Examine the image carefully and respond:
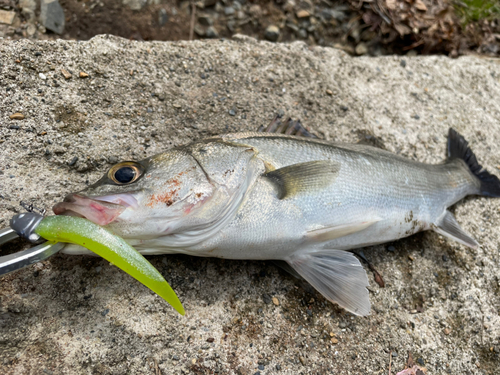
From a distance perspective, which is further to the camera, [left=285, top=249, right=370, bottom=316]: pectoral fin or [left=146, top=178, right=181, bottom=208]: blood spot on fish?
[left=285, top=249, right=370, bottom=316]: pectoral fin

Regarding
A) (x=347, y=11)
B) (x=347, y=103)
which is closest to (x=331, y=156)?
(x=347, y=103)

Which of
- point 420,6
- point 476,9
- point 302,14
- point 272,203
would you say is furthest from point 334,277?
point 476,9

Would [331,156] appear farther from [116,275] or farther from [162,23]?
[162,23]

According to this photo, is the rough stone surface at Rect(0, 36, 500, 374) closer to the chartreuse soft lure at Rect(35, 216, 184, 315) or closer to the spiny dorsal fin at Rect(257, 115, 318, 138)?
the spiny dorsal fin at Rect(257, 115, 318, 138)

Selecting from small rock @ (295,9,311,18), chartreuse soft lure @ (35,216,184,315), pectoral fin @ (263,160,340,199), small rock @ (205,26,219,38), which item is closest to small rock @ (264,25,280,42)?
small rock @ (295,9,311,18)

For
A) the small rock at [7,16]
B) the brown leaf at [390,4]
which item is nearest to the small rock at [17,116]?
the small rock at [7,16]

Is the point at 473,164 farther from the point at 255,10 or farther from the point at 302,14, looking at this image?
the point at 255,10

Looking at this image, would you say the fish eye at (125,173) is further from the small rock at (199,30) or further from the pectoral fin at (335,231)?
the small rock at (199,30)
